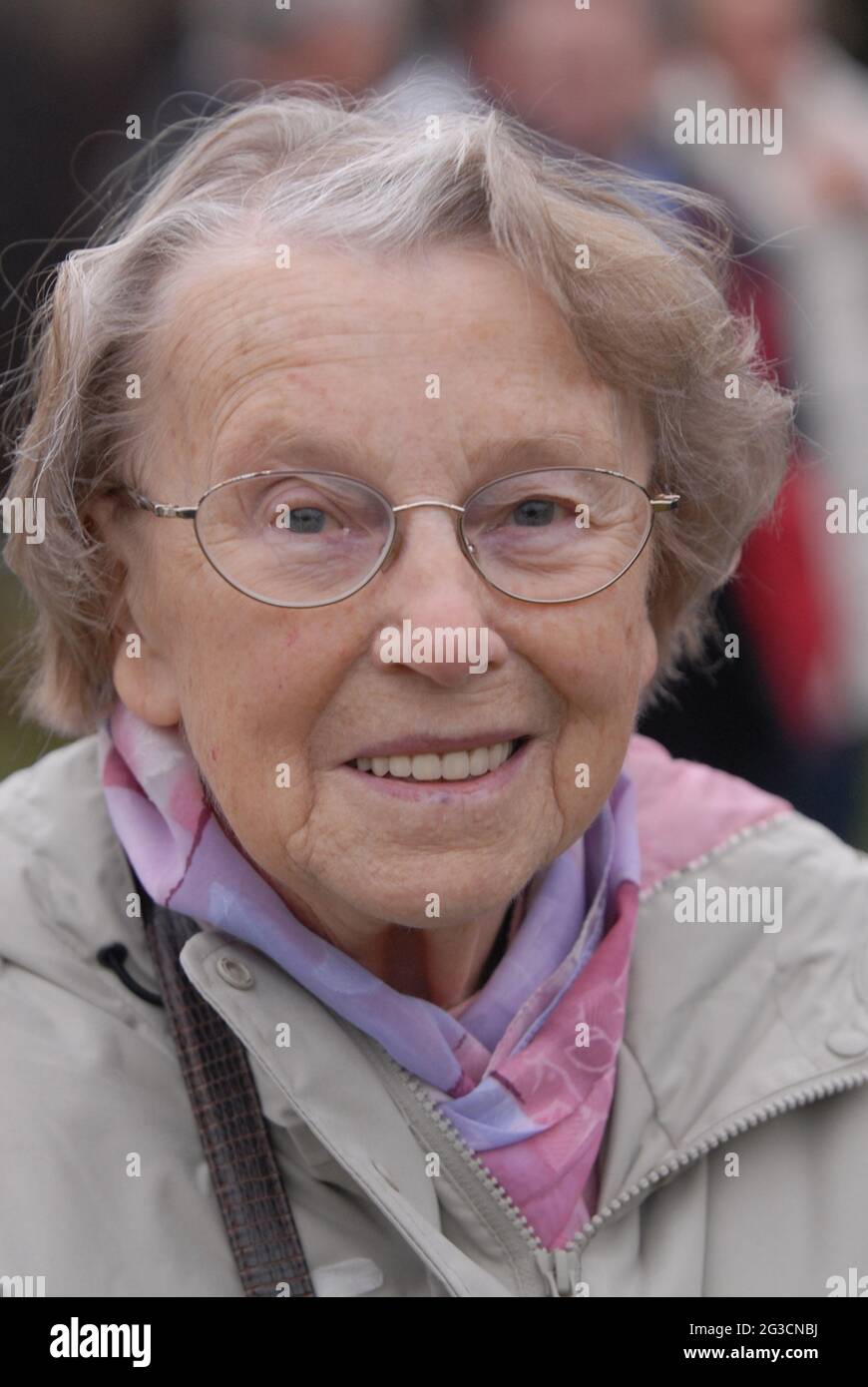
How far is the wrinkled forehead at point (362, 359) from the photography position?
1720 millimetres

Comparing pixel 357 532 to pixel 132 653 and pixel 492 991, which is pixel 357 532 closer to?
pixel 132 653

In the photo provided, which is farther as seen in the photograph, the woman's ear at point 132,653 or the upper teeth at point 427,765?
the woman's ear at point 132,653

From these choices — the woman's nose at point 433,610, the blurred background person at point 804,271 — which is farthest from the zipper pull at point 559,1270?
the blurred background person at point 804,271

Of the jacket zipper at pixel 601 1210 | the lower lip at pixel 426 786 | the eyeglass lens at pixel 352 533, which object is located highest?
the eyeglass lens at pixel 352 533

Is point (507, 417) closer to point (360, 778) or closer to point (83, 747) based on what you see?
point (360, 778)

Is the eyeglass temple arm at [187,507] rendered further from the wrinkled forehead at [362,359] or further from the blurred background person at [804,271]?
the blurred background person at [804,271]

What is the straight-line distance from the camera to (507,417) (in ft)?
5.75

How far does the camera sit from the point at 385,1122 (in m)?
1.83

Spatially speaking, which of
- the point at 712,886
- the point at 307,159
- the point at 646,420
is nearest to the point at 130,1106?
the point at 712,886

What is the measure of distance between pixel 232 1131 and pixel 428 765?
51 cm

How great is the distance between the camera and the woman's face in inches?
67.9

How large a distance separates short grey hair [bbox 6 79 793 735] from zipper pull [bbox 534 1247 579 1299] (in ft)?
2.99

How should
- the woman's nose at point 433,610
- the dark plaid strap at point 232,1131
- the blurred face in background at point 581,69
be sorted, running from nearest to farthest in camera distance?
the woman's nose at point 433,610, the dark plaid strap at point 232,1131, the blurred face in background at point 581,69

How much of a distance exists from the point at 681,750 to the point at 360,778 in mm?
2113
